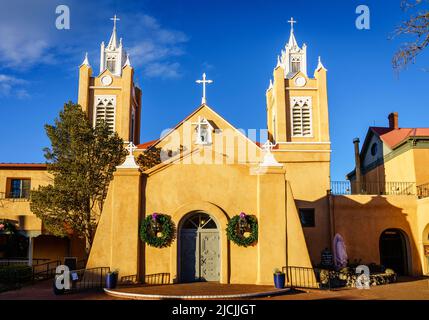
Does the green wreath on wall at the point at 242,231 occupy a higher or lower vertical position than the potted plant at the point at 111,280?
higher

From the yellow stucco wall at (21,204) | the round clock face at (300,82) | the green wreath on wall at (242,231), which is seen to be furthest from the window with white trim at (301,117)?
the yellow stucco wall at (21,204)

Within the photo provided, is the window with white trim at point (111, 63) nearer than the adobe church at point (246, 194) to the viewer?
No

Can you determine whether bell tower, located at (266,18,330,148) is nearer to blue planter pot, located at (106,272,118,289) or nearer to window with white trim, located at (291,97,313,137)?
window with white trim, located at (291,97,313,137)

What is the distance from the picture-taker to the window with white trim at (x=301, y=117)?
112 ft

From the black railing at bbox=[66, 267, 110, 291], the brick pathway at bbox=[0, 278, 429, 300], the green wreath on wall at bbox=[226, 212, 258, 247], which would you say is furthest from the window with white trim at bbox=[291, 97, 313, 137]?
the black railing at bbox=[66, 267, 110, 291]

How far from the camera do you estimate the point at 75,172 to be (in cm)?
2420

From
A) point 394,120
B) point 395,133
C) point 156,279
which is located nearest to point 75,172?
point 156,279

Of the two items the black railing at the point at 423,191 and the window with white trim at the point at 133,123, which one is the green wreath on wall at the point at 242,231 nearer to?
the black railing at the point at 423,191

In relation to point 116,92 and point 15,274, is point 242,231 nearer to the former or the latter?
point 15,274

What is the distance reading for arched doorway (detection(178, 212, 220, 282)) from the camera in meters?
19.2

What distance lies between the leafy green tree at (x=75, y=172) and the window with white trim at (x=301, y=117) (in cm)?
1416

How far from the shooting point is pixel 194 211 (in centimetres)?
1944
